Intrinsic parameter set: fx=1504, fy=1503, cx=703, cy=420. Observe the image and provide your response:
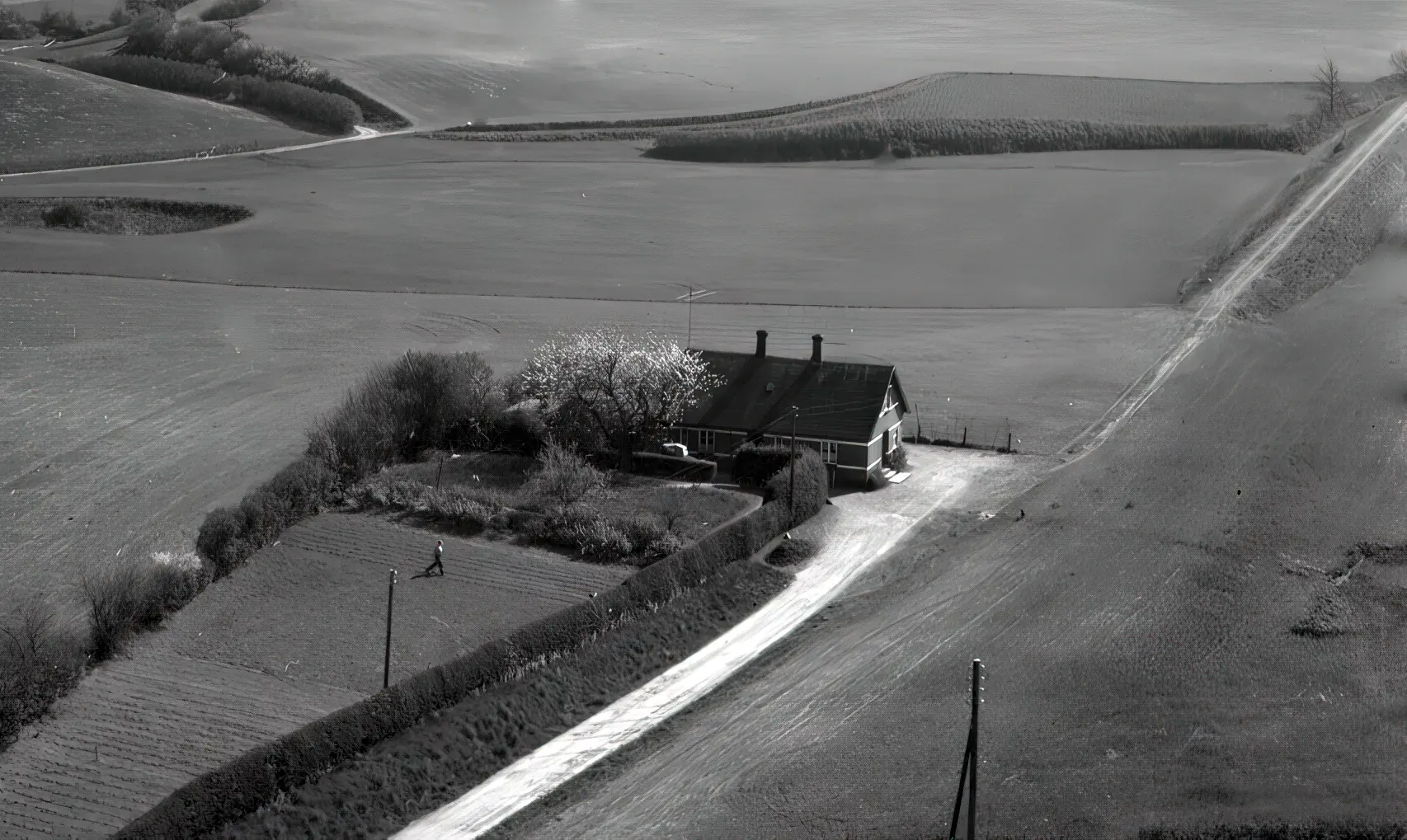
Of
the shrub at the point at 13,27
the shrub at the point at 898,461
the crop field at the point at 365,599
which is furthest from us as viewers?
the shrub at the point at 13,27

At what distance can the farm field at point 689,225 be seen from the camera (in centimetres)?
5700

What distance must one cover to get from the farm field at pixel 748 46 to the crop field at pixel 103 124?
32.2ft

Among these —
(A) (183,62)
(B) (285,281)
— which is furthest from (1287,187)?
(A) (183,62)

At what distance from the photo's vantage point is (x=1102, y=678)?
94.3 feet

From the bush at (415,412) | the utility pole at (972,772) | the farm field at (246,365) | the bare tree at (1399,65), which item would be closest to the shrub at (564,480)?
the bush at (415,412)

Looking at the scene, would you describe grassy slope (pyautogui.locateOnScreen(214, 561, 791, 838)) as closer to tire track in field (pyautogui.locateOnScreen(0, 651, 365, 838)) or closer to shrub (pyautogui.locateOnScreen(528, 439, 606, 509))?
tire track in field (pyautogui.locateOnScreen(0, 651, 365, 838))

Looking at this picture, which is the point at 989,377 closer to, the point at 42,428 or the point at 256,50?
the point at 42,428

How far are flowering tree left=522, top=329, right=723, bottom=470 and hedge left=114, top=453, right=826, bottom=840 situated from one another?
16.6 ft

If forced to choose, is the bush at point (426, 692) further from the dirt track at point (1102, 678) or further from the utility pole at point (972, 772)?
the utility pole at point (972, 772)

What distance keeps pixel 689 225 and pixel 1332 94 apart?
4594 centimetres

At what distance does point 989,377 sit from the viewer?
48.3m

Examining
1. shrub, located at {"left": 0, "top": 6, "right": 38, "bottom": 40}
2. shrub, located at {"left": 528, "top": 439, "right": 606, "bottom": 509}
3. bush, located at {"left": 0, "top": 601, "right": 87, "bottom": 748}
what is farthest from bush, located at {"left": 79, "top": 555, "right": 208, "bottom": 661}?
shrub, located at {"left": 0, "top": 6, "right": 38, "bottom": 40}

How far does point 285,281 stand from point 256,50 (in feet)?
138

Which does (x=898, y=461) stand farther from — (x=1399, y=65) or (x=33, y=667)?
(x=1399, y=65)
